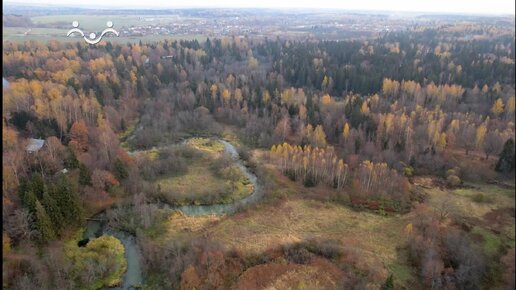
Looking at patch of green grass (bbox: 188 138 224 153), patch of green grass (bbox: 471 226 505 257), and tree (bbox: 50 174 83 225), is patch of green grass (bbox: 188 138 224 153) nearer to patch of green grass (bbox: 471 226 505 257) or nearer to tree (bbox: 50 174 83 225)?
tree (bbox: 50 174 83 225)

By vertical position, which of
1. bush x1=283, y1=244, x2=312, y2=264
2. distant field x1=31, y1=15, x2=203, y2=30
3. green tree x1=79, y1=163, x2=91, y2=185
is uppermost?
distant field x1=31, y1=15, x2=203, y2=30

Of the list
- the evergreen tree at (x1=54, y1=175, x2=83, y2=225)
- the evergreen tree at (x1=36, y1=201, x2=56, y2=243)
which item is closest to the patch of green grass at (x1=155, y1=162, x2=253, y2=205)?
the evergreen tree at (x1=54, y1=175, x2=83, y2=225)

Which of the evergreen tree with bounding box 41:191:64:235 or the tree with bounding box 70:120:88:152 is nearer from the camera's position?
the evergreen tree with bounding box 41:191:64:235

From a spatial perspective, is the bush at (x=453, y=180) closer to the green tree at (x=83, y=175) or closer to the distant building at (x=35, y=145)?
the green tree at (x=83, y=175)

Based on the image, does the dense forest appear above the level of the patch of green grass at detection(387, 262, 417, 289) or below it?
above

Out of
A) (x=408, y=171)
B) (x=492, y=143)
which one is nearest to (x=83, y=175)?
(x=408, y=171)

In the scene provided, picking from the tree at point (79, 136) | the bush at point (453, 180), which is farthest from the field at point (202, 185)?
the bush at point (453, 180)

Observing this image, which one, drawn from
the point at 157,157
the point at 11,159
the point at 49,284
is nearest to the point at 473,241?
the point at 49,284
